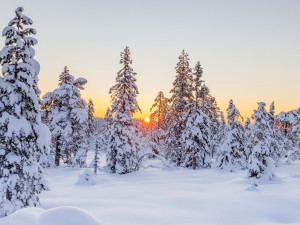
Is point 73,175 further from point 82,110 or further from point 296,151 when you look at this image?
point 296,151

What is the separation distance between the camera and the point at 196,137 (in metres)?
30.4

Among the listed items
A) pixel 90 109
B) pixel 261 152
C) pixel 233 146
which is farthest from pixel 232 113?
pixel 90 109

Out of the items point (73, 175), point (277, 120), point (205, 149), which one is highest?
point (277, 120)

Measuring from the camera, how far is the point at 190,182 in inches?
→ 885

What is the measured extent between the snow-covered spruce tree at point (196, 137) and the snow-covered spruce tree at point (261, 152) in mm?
8769

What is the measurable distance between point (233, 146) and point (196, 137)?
14.4ft

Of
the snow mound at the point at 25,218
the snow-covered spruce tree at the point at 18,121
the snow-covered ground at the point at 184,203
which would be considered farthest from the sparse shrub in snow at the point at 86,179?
the snow mound at the point at 25,218

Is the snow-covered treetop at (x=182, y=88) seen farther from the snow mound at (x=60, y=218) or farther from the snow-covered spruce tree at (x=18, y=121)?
the snow mound at (x=60, y=218)

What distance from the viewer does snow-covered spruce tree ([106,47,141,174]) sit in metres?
28.5

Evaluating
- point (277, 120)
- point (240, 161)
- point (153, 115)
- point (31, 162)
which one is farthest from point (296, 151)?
point (31, 162)

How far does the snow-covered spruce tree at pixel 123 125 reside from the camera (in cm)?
2855

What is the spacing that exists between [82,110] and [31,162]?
66.7ft

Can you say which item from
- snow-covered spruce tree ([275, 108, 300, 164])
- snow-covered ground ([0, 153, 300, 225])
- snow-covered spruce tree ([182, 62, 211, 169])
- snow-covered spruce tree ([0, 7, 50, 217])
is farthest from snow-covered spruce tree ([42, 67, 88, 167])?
snow-covered spruce tree ([275, 108, 300, 164])

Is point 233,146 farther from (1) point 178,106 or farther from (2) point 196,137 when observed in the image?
(1) point 178,106
